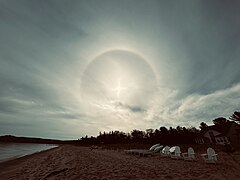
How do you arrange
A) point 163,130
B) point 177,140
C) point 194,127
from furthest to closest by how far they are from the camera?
point 194,127 < point 163,130 < point 177,140

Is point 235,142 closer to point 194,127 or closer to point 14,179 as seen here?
point 194,127

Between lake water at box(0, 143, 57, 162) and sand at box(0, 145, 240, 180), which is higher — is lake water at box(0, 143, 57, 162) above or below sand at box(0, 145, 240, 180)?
above

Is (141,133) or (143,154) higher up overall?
(141,133)

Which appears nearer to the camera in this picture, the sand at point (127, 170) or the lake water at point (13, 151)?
the sand at point (127, 170)

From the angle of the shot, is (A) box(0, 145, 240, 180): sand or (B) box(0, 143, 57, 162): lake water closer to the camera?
(A) box(0, 145, 240, 180): sand

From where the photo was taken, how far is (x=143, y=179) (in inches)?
293

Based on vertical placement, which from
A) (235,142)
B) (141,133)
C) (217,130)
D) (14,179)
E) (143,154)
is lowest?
(14,179)

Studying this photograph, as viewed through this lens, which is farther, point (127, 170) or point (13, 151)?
point (13, 151)

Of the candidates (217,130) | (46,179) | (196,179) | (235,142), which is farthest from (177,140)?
(46,179)

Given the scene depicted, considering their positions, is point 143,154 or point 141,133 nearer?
point 143,154

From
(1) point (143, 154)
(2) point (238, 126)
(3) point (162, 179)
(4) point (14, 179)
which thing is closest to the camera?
(3) point (162, 179)

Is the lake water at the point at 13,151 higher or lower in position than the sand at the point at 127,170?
higher

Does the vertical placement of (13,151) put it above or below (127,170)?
above

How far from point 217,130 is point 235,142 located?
4838 mm
